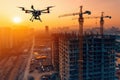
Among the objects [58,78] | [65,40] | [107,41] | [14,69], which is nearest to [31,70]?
[14,69]

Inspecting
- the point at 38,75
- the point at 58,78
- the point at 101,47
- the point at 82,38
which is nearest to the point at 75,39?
the point at 82,38

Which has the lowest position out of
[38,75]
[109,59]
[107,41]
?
[38,75]

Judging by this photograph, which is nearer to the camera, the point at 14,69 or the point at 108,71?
the point at 108,71

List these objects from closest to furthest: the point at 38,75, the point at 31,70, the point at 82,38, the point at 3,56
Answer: the point at 82,38 < the point at 38,75 < the point at 31,70 < the point at 3,56

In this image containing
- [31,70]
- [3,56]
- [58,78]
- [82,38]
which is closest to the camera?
[82,38]

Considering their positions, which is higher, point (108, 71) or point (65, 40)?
point (65, 40)

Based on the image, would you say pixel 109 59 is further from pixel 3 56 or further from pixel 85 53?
pixel 3 56

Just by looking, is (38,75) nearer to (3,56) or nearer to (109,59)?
(109,59)
